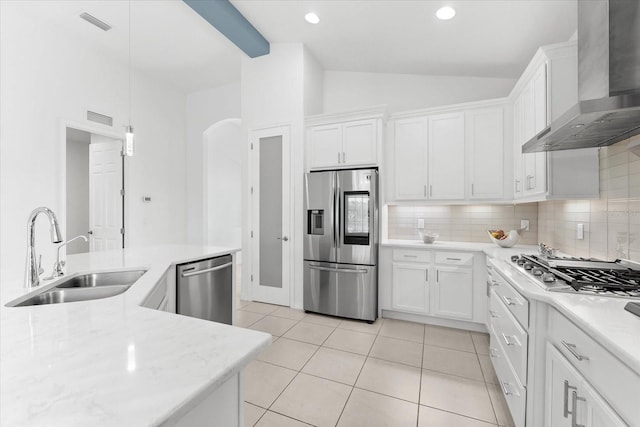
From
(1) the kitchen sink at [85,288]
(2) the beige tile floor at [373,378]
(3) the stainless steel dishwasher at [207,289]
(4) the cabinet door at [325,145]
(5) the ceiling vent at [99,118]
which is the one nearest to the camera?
(1) the kitchen sink at [85,288]

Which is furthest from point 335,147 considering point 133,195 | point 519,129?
point 133,195

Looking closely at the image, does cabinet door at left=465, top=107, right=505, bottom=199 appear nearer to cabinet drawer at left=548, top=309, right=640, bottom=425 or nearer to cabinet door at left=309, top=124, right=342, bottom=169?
cabinet door at left=309, top=124, right=342, bottom=169

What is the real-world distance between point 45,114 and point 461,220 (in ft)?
16.5

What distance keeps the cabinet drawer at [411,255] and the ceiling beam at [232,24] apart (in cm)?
310

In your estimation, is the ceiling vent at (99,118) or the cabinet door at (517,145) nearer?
the cabinet door at (517,145)

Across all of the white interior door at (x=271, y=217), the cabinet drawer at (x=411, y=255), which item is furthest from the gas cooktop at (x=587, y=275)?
the white interior door at (x=271, y=217)

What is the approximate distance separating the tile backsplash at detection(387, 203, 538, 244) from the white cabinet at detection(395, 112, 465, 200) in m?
0.33

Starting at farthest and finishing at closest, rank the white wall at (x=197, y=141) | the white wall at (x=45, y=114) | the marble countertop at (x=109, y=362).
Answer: the white wall at (x=197, y=141) < the white wall at (x=45, y=114) < the marble countertop at (x=109, y=362)

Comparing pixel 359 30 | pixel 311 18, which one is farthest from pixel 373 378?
pixel 311 18

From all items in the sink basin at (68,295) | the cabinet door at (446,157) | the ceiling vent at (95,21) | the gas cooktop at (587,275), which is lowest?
the sink basin at (68,295)

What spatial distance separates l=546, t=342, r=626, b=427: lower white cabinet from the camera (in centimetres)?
90

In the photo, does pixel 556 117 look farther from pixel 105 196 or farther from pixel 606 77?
pixel 105 196

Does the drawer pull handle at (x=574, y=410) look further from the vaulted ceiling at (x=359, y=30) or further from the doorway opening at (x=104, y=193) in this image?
the doorway opening at (x=104, y=193)

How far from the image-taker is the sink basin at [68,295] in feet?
4.47
